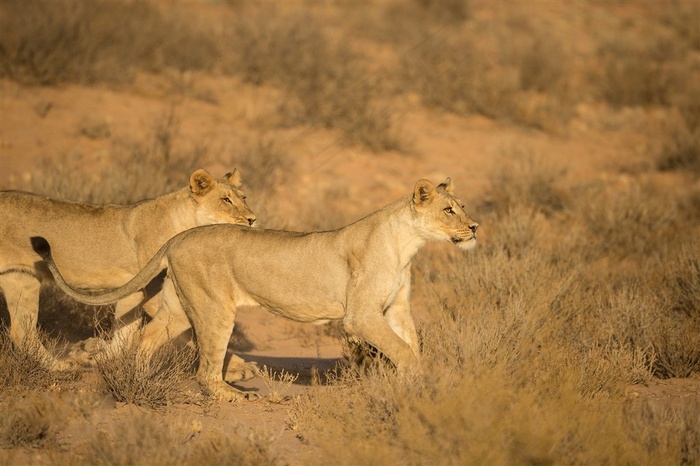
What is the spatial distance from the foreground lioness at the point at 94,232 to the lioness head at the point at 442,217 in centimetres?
174

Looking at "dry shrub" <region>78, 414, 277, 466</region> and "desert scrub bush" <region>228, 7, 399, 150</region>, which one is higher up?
"dry shrub" <region>78, 414, 277, 466</region>

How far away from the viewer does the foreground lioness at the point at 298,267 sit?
673 cm

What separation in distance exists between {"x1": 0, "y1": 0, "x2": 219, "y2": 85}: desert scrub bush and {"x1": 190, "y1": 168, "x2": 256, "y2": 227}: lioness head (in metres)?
8.16

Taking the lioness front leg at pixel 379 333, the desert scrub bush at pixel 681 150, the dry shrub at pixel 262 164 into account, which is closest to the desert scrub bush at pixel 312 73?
the dry shrub at pixel 262 164

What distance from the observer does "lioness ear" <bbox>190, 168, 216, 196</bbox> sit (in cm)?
777

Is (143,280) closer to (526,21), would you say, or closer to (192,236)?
(192,236)

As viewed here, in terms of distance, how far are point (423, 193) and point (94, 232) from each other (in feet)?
9.13

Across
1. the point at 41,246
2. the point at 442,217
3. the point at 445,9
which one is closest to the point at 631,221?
the point at 442,217

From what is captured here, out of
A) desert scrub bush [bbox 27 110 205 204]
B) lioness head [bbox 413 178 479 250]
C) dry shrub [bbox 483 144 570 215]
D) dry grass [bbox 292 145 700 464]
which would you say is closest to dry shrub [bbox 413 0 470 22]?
dry shrub [bbox 483 144 570 215]

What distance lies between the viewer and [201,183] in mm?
7848

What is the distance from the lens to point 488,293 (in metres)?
8.90

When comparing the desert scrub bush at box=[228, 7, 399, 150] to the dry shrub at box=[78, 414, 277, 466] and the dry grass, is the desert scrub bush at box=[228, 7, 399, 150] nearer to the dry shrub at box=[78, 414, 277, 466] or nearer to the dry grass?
the dry grass

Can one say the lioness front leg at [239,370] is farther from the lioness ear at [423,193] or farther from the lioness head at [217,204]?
the lioness ear at [423,193]

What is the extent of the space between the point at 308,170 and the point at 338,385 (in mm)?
8149
